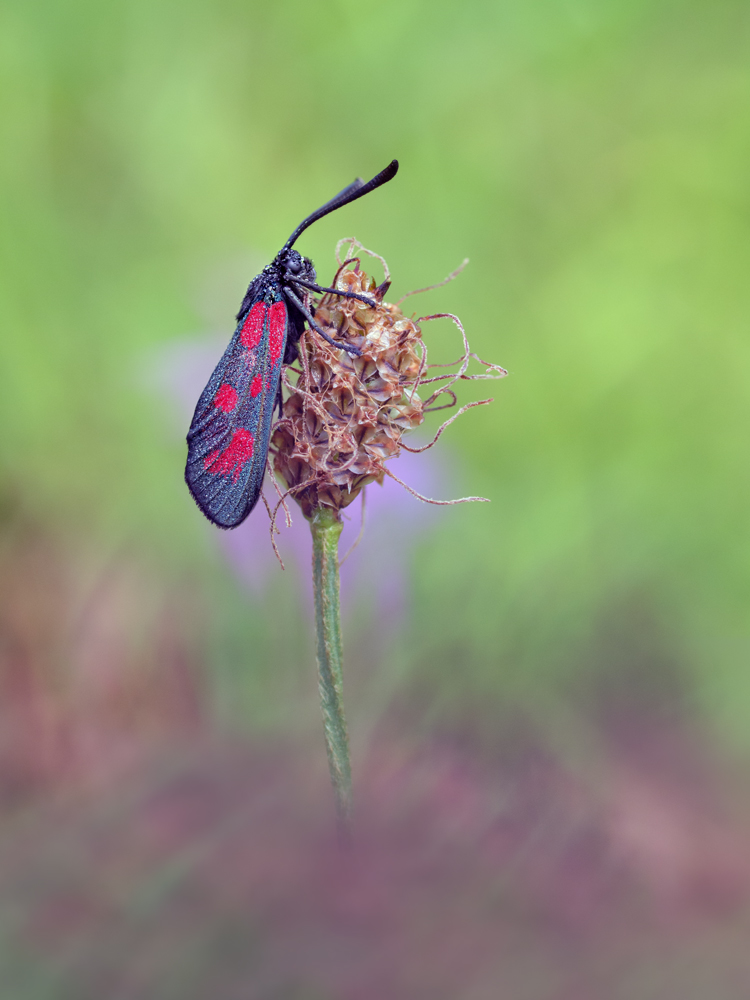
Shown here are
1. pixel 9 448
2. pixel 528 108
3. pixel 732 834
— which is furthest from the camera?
pixel 528 108

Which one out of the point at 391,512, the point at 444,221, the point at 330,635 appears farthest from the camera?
the point at 444,221

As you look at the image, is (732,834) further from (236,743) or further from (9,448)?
(9,448)

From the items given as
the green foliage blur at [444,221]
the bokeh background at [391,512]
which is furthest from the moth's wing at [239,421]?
the green foliage blur at [444,221]

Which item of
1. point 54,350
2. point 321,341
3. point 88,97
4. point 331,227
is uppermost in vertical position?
point 88,97

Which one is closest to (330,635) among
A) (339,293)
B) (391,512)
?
(339,293)

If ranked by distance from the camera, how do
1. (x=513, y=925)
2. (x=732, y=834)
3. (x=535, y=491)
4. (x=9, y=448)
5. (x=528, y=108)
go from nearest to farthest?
(x=513, y=925), (x=732, y=834), (x=9, y=448), (x=535, y=491), (x=528, y=108)

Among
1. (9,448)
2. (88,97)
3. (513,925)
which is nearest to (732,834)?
(513,925)

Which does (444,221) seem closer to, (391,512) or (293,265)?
(391,512)

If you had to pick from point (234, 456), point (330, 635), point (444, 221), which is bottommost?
point (330, 635)
